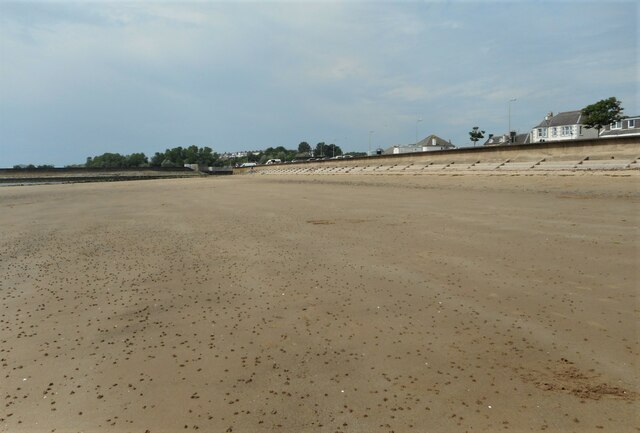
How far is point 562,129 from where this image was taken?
75.6 m

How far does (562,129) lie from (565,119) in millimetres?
1920

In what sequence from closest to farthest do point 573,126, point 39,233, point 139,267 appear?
1. point 139,267
2. point 39,233
3. point 573,126

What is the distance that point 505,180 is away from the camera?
69.7 feet

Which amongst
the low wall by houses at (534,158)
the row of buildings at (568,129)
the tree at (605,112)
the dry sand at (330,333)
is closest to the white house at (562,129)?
the row of buildings at (568,129)

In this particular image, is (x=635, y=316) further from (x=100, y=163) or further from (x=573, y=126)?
(x=100, y=163)

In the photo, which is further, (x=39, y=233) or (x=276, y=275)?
(x=39, y=233)

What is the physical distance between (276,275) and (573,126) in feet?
266

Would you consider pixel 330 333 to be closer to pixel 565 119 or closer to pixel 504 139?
pixel 565 119

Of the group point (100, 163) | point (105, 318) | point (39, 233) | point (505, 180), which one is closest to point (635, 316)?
point (105, 318)

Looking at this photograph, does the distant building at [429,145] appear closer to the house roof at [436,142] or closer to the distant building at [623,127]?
the house roof at [436,142]

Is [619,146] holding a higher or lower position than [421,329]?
higher

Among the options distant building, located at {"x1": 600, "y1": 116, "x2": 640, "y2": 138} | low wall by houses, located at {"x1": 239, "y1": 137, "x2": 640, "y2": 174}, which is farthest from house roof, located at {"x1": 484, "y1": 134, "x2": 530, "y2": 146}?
low wall by houses, located at {"x1": 239, "y1": 137, "x2": 640, "y2": 174}

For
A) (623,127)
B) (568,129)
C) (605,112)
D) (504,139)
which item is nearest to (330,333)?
(605,112)

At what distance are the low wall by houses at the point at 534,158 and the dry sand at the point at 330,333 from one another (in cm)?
1481
